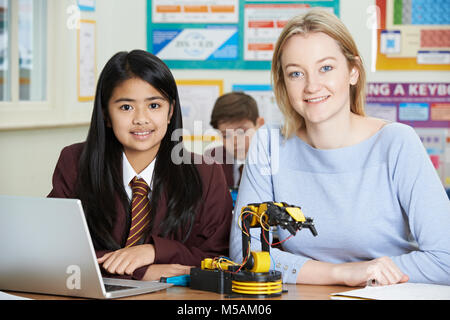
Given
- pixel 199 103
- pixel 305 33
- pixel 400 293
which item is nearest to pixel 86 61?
pixel 199 103

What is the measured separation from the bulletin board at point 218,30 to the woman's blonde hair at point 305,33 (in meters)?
2.06

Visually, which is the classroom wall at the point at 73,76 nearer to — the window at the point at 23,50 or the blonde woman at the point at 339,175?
the window at the point at 23,50

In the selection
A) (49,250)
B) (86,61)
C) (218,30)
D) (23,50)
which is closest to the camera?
(49,250)

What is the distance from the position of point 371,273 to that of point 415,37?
8.87 ft

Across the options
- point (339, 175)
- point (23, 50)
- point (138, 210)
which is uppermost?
point (23, 50)

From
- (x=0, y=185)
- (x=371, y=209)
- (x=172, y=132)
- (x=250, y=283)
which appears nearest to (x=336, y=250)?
(x=371, y=209)

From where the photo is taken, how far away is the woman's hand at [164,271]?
5.19 ft

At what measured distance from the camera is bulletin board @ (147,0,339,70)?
3.93m

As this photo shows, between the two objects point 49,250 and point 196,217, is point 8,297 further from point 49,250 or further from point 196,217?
point 196,217

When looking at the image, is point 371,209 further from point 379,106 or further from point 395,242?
point 379,106

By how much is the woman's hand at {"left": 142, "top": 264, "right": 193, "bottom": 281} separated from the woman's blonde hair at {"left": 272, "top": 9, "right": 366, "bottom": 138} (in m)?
0.53

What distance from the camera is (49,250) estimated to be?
4.08 feet
